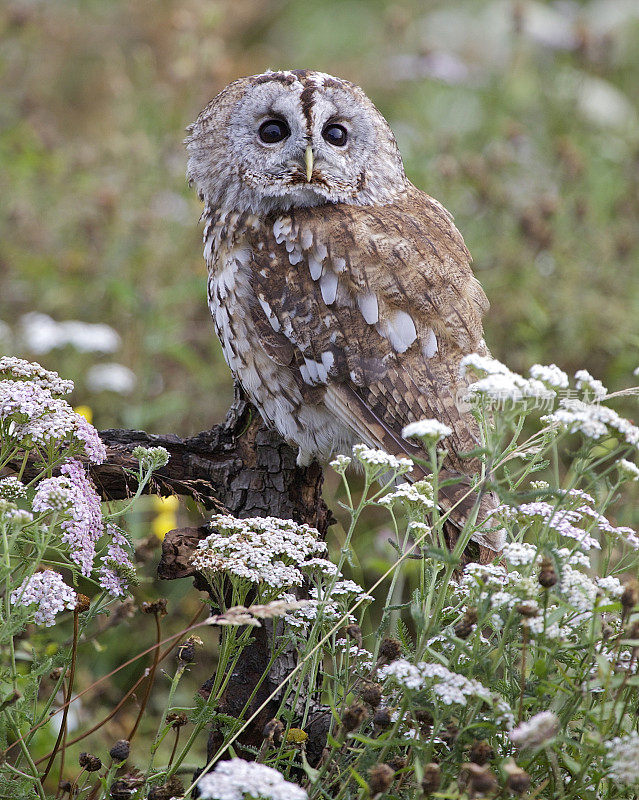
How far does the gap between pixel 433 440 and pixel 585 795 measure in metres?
0.62

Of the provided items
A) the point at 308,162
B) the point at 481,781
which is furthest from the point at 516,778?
the point at 308,162

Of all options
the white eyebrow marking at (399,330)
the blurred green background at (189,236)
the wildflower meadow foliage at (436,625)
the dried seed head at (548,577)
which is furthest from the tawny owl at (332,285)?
the dried seed head at (548,577)

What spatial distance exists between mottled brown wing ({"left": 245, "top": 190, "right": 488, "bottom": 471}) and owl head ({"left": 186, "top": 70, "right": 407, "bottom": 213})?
196 mm

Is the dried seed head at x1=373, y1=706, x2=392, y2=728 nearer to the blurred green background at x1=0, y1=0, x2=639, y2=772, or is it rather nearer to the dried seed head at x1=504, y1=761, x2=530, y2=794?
the dried seed head at x1=504, y1=761, x2=530, y2=794

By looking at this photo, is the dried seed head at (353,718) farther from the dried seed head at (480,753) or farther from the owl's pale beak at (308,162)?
the owl's pale beak at (308,162)

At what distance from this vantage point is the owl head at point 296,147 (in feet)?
8.37

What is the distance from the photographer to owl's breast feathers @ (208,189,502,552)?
2365 mm

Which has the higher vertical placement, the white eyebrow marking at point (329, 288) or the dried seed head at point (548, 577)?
the white eyebrow marking at point (329, 288)

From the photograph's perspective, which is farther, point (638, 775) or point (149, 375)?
point (149, 375)

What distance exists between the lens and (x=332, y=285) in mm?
2396

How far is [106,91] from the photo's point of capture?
260 inches

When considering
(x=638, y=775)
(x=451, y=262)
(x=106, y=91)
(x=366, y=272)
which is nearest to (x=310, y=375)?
(x=366, y=272)

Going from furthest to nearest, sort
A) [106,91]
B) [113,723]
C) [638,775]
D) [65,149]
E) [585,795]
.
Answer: [106,91] < [65,149] < [113,723] < [585,795] < [638,775]

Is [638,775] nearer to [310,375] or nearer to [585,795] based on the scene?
[585,795]
